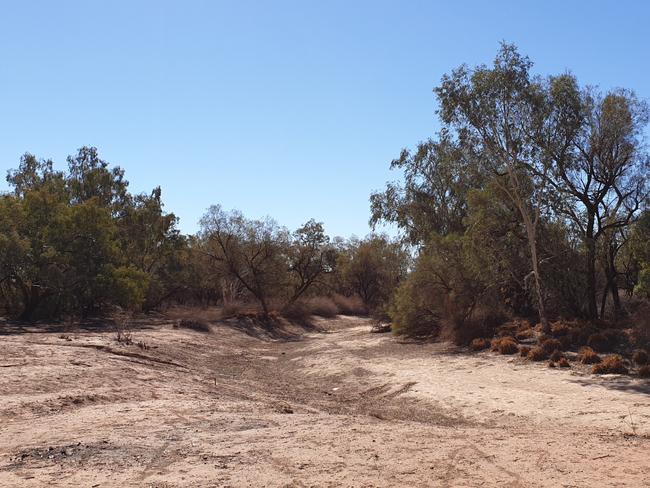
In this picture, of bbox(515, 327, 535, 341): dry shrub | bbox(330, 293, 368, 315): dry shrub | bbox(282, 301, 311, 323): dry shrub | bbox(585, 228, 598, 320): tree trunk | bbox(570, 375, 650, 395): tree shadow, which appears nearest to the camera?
bbox(570, 375, 650, 395): tree shadow

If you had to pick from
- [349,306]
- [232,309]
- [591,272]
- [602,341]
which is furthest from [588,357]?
[349,306]

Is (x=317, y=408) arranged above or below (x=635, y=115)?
below

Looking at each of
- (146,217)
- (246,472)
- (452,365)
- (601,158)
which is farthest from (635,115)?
(146,217)

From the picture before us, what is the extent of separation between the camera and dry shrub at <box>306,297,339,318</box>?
169 feet

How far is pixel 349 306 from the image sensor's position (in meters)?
57.5

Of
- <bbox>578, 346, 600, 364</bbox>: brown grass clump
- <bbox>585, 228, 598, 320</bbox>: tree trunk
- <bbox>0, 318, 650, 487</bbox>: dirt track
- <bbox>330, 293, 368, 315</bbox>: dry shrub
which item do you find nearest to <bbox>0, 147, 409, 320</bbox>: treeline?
<bbox>330, 293, 368, 315</bbox>: dry shrub

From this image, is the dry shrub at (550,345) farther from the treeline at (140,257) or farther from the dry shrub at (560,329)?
the treeline at (140,257)

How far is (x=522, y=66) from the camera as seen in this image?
2303 centimetres

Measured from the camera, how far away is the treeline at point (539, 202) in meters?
22.9

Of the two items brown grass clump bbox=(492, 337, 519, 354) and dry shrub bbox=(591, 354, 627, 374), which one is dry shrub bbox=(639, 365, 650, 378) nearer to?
dry shrub bbox=(591, 354, 627, 374)

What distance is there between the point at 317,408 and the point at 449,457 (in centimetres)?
619

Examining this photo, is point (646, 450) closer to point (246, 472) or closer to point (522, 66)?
point (246, 472)

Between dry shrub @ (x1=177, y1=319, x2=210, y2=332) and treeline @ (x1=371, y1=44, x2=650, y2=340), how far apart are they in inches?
549

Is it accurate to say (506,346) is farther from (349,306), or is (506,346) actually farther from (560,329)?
(349,306)
